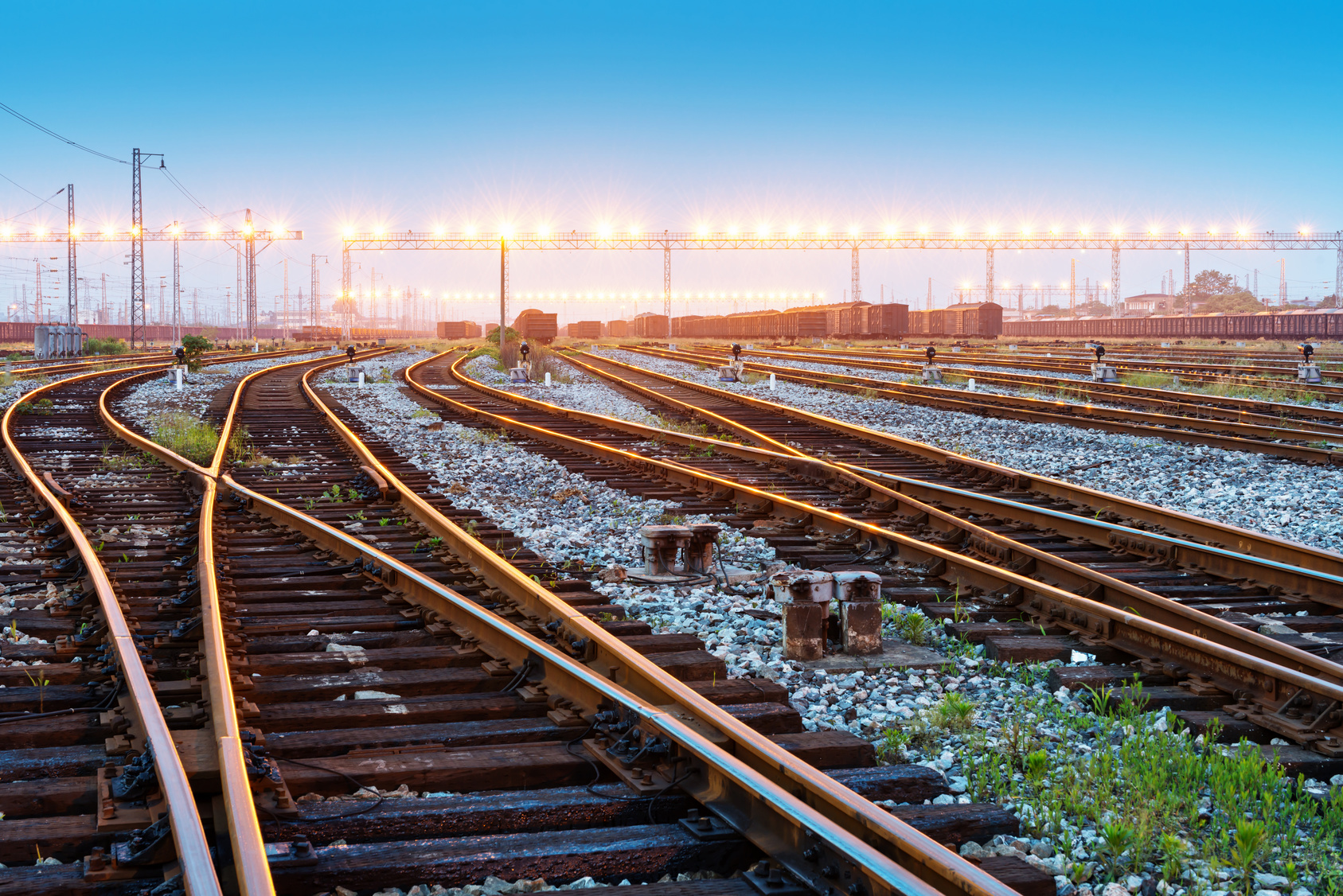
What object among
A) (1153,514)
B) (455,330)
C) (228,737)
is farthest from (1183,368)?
(455,330)

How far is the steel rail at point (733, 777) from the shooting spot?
2906 mm

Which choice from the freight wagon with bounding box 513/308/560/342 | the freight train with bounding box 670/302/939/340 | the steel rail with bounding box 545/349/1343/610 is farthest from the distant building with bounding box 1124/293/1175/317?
the steel rail with bounding box 545/349/1343/610

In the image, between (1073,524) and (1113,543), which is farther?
(1073,524)

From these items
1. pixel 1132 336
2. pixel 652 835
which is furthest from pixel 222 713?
pixel 1132 336

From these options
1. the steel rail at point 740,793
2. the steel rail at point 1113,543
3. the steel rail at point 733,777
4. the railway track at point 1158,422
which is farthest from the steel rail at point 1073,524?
the railway track at point 1158,422

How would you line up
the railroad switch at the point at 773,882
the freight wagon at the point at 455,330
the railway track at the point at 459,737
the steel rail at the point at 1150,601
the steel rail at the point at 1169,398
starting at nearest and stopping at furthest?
1. the railroad switch at the point at 773,882
2. the railway track at the point at 459,737
3. the steel rail at the point at 1150,601
4. the steel rail at the point at 1169,398
5. the freight wagon at the point at 455,330

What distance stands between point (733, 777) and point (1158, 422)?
1361cm

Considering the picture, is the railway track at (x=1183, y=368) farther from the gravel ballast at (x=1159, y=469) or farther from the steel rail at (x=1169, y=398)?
the gravel ballast at (x=1159, y=469)

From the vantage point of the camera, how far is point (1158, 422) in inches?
613

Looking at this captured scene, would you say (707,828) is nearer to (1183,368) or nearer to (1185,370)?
(1185,370)

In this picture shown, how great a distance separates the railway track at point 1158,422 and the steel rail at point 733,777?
31.7 ft

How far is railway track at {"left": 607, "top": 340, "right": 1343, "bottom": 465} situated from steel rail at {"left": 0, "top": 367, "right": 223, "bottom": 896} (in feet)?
36.3

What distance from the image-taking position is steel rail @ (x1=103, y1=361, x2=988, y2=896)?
2906 millimetres

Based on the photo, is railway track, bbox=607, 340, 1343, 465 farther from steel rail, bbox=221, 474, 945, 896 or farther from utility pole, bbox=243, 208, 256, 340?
utility pole, bbox=243, 208, 256, 340
